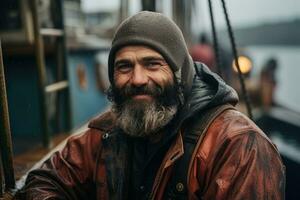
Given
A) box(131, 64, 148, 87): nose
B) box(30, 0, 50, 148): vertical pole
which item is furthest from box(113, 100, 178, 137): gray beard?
box(30, 0, 50, 148): vertical pole

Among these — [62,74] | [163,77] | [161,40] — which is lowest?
[62,74]

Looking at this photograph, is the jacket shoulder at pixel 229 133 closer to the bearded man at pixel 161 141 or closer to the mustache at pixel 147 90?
the bearded man at pixel 161 141

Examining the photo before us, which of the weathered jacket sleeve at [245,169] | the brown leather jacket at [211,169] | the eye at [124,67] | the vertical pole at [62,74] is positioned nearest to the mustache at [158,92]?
the eye at [124,67]

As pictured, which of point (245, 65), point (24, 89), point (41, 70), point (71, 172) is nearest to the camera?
point (71, 172)

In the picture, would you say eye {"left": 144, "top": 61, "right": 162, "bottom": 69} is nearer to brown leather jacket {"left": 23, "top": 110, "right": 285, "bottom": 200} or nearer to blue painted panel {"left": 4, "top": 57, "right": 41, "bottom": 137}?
brown leather jacket {"left": 23, "top": 110, "right": 285, "bottom": 200}

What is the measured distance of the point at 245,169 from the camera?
1.94 metres

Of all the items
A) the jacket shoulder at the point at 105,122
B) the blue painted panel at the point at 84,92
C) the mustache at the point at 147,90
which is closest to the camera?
the mustache at the point at 147,90

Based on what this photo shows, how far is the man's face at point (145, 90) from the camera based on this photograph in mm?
2314

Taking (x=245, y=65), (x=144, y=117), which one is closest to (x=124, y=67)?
(x=144, y=117)

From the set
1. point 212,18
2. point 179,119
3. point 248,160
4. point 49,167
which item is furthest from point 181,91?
point 212,18

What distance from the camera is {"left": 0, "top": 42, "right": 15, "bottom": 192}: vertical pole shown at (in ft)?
7.82

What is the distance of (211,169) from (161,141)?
37 cm

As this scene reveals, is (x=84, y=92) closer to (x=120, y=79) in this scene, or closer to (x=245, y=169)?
(x=120, y=79)

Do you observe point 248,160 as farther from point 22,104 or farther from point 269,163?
point 22,104
